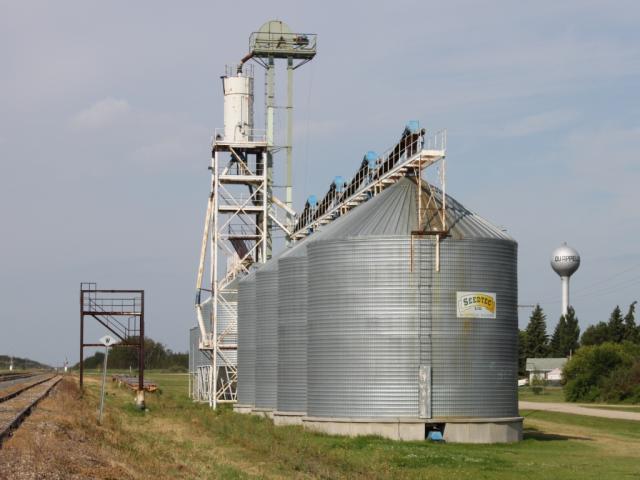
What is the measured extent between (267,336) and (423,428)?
17.3m

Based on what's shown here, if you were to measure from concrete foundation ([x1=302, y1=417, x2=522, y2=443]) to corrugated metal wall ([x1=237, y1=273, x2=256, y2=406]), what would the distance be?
20.5 meters

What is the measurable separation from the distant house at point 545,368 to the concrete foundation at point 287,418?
115 m

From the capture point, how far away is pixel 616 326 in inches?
6585

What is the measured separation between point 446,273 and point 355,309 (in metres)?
3.87

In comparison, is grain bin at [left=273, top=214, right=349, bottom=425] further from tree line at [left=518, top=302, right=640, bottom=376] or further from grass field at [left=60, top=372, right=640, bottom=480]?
tree line at [left=518, top=302, right=640, bottom=376]

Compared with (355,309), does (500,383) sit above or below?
below

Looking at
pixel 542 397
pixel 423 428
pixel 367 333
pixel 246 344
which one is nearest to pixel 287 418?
pixel 367 333

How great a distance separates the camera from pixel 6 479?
23875 mm

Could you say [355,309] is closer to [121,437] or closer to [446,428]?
[446,428]

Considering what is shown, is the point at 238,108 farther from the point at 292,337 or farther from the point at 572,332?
the point at 572,332

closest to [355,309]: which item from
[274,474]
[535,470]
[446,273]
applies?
[446,273]

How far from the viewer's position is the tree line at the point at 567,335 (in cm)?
16550

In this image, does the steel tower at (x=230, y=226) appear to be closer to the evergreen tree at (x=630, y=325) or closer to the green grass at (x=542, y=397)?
the green grass at (x=542, y=397)

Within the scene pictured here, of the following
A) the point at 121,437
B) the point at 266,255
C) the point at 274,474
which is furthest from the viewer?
the point at 266,255
